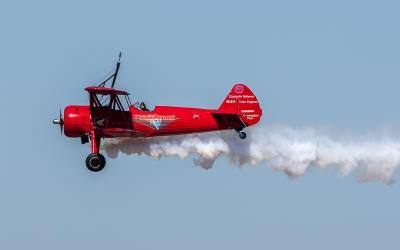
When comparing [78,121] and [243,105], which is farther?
[243,105]

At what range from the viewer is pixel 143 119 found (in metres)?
162

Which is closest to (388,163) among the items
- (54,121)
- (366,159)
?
(366,159)

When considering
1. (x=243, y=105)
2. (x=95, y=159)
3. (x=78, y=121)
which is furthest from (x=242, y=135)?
(x=78, y=121)

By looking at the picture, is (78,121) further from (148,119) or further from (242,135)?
(242,135)

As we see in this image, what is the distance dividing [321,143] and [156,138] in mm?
5644

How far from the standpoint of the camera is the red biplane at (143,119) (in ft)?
531

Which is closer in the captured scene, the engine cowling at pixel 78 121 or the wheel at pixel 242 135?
the engine cowling at pixel 78 121

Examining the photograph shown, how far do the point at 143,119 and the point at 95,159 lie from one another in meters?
2.13

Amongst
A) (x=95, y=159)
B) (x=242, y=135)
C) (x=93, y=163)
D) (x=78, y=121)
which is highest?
(x=78, y=121)

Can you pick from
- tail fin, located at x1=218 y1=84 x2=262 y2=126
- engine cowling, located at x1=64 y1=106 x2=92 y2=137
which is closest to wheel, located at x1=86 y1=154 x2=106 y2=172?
engine cowling, located at x1=64 y1=106 x2=92 y2=137

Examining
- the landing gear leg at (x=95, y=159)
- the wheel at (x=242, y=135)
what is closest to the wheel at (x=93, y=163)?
the landing gear leg at (x=95, y=159)

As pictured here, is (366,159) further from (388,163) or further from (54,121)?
(54,121)

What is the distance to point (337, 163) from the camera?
6471 inches

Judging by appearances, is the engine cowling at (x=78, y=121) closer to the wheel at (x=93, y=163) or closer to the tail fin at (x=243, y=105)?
the wheel at (x=93, y=163)
